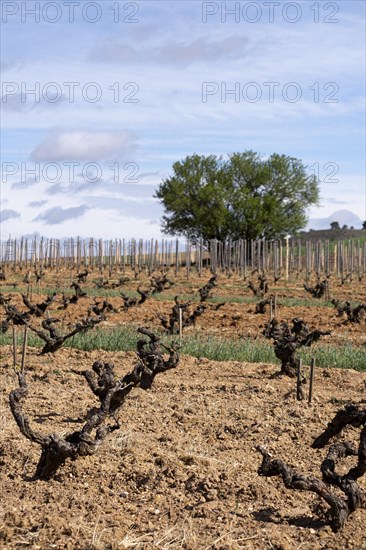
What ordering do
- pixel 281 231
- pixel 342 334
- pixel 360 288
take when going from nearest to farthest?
pixel 342 334
pixel 360 288
pixel 281 231

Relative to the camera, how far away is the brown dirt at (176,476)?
5.34 meters

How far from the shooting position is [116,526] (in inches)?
216

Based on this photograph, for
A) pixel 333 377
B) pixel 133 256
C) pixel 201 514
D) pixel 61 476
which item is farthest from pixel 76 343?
pixel 133 256

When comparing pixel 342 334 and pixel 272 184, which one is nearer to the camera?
pixel 342 334

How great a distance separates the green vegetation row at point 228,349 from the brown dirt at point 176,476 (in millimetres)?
2355

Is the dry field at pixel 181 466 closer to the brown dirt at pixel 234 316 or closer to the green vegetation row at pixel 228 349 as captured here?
the green vegetation row at pixel 228 349

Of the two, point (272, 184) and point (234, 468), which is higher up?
point (272, 184)

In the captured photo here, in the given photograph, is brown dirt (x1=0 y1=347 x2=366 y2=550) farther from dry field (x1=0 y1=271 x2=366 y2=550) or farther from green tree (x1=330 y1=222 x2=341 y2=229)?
green tree (x1=330 y1=222 x2=341 y2=229)

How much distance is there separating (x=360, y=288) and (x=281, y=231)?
2486 cm

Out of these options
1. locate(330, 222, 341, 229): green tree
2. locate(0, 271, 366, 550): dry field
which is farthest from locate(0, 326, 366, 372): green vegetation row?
locate(330, 222, 341, 229): green tree

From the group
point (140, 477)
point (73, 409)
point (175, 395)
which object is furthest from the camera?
point (175, 395)

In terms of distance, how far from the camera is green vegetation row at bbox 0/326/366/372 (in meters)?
12.2

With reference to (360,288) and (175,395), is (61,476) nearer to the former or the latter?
(175,395)

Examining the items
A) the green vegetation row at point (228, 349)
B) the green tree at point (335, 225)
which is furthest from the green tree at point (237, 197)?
the green vegetation row at point (228, 349)
